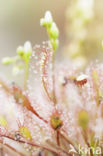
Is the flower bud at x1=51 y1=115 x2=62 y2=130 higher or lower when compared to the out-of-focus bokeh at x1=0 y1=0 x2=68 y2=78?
lower

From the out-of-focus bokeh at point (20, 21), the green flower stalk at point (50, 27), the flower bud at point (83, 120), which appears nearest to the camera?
the flower bud at point (83, 120)

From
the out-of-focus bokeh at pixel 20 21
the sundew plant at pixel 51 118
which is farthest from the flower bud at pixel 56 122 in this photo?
the out-of-focus bokeh at pixel 20 21

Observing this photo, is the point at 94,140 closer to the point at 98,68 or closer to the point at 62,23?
the point at 98,68

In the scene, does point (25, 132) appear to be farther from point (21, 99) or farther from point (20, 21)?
point (20, 21)

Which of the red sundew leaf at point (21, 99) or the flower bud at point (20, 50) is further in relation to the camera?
the flower bud at point (20, 50)

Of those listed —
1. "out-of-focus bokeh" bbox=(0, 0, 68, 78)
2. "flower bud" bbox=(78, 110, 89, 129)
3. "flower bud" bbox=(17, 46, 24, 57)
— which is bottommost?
"flower bud" bbox=(78, 110, 89, 129)

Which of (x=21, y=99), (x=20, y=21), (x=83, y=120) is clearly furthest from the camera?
(x=20, y=21)

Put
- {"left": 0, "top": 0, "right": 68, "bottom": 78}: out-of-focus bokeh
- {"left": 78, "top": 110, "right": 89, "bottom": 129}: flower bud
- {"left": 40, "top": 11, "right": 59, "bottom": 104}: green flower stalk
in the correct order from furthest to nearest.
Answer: {"left": 0, "top": 0, "right": 68, "bottom": 78}: out-of-focus bokeh < {"left": 40, "top": 11, "right": 59, "bottom": 104}: green flower stalk < {"left": 78, "top": 110, "right": 89, "bottom": 129}: flower bud

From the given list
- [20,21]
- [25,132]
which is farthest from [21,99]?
[20,21]

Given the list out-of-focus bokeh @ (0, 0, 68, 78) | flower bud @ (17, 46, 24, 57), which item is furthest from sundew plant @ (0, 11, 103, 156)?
out-of-focus bokeh @ (0, 0, 68, 78)

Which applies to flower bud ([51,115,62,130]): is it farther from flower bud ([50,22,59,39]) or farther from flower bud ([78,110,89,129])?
flower bud ([50,22,59,39])

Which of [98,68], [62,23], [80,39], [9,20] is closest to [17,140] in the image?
[98,68]

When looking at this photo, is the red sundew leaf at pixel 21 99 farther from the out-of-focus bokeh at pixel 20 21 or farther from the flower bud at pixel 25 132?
the out-of-focus bokeh at pixel 20 21
